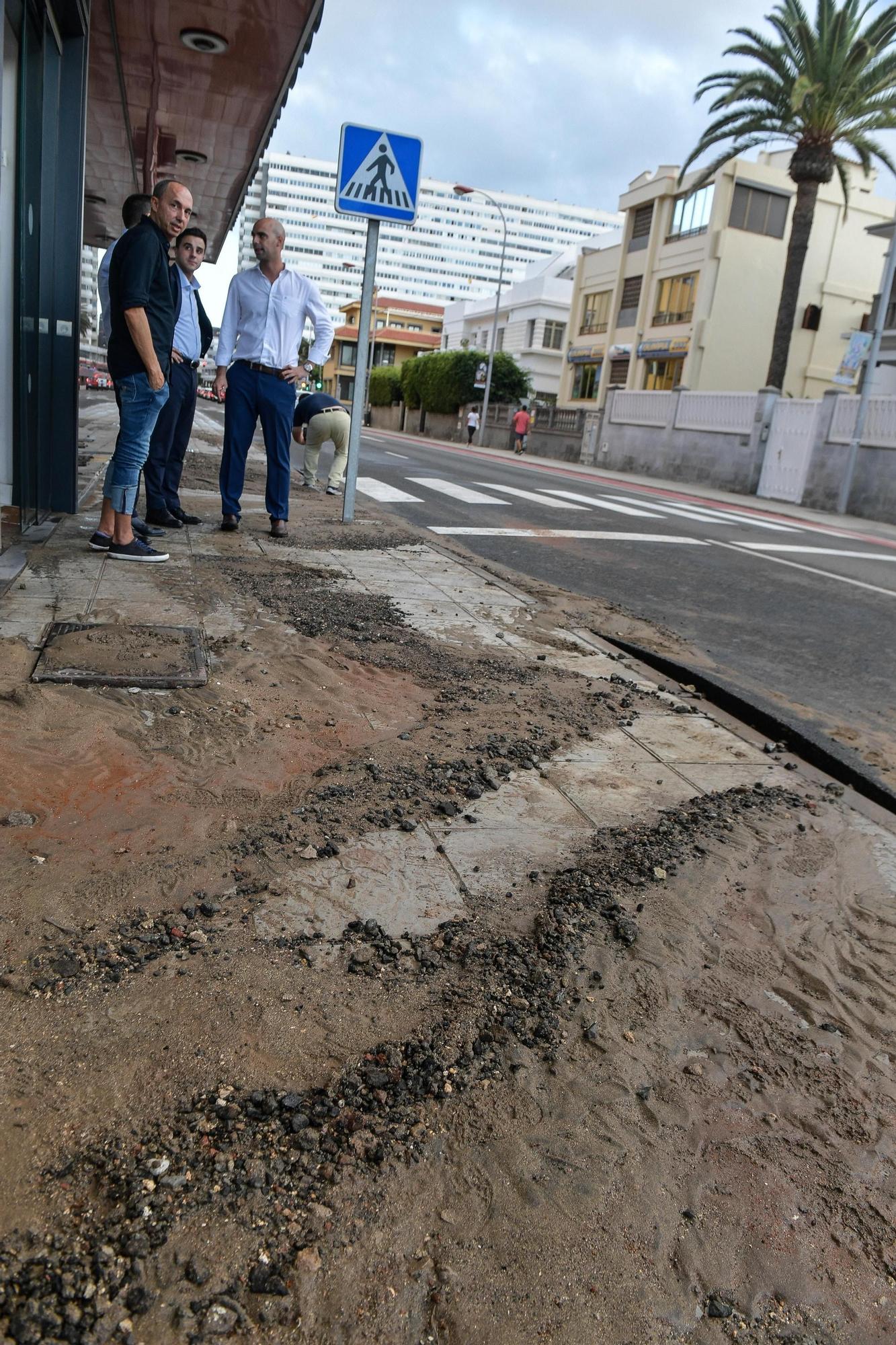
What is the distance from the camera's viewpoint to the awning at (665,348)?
38594 mm

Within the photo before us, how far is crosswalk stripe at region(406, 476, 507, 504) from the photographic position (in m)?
12.8

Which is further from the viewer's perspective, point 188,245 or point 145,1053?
point 188,245

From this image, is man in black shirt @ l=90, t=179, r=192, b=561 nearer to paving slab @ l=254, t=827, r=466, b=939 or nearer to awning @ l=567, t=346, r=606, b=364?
paving slab @ l=254, t=827, r=466, b=939

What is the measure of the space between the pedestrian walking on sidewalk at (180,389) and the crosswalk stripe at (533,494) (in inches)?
260

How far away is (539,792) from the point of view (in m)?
3.24

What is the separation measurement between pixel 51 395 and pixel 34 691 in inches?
150

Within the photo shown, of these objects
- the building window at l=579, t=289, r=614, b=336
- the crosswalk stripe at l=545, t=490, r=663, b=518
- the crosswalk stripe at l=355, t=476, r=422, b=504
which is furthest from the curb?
the building window at l=579, t=289, r=614, b=336

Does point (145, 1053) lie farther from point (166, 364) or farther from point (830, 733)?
point (166, 364)

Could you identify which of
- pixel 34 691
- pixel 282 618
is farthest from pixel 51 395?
pixel 34 691

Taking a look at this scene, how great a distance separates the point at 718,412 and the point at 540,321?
116 ft

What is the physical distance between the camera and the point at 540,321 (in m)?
59.3

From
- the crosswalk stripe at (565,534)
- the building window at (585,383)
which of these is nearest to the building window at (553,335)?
the building window at (585,383)

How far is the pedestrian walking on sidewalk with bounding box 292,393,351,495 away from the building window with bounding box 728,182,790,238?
32368 millimetres

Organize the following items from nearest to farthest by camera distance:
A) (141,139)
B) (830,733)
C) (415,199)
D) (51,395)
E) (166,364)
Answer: (830,733)
(166,364)
(51,395)
(415,199)
(141,139)
